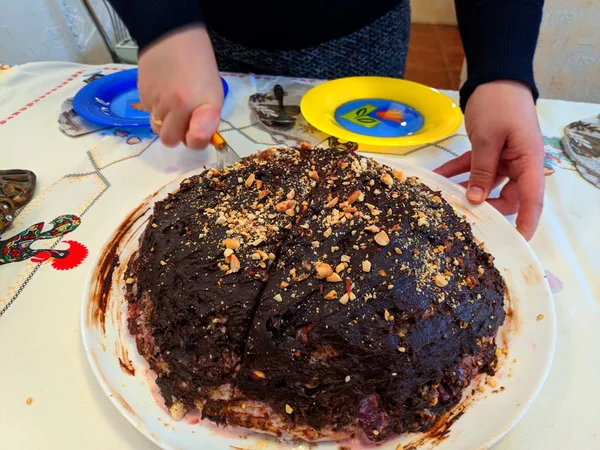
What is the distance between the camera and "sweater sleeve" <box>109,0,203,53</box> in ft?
3.80

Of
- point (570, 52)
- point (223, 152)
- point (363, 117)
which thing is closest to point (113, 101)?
point (223, 152)

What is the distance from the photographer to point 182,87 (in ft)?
Result: 3.60

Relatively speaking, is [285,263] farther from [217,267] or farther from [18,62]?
[18,62]

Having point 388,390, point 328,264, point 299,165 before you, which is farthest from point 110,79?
point 388,390

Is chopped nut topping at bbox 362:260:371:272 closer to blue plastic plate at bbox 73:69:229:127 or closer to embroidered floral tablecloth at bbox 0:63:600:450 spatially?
embroidered floral tablecloth at bbox 0:63:600:450

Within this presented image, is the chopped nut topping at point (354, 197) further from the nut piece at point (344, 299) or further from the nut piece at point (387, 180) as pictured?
the nut piece at point (344, 299)

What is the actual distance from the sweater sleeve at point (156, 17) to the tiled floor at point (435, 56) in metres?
3.35

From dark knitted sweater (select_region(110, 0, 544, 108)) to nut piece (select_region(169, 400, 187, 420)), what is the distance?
882mm

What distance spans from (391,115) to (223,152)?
749mm

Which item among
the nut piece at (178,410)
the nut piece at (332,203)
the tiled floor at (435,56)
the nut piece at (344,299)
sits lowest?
the tiled floor at (435,56)

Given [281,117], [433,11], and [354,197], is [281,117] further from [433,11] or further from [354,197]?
[433,11]

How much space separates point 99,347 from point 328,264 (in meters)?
0.47

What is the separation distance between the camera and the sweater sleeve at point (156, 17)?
45.6 inches

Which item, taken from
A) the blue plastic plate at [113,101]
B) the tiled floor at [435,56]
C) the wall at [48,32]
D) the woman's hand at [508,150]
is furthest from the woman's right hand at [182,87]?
the tiled floor at [435,56]
